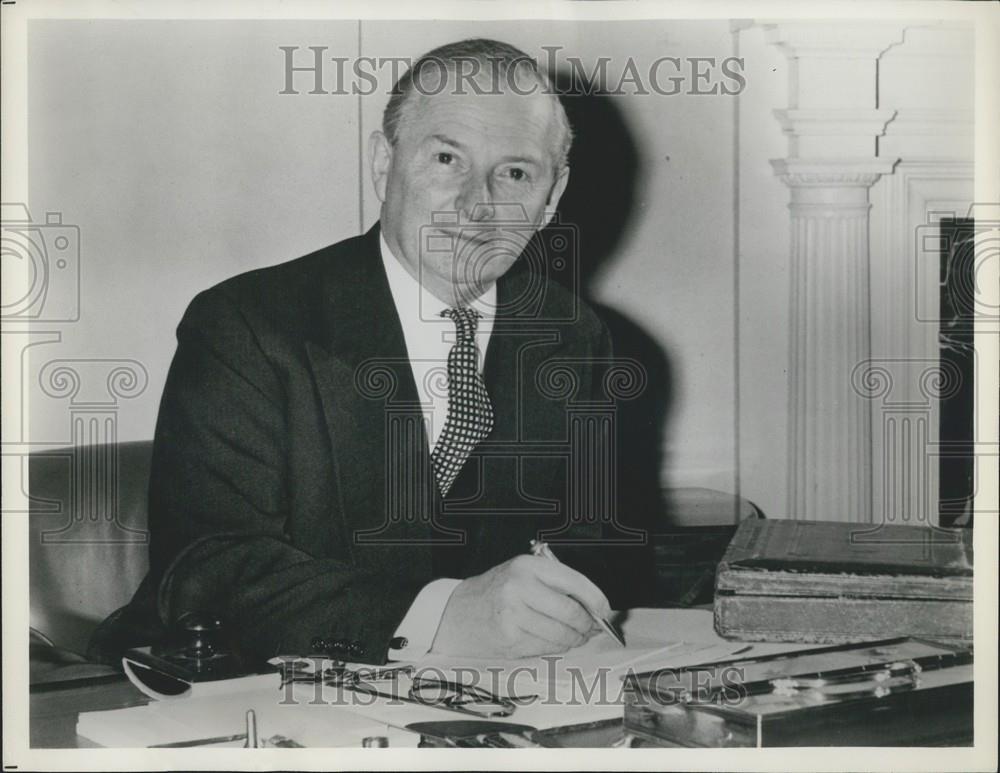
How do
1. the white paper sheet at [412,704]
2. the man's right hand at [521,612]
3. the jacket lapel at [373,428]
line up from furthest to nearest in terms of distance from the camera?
the jacket lapel at [373,428], the man's right hand at [521,612], the white paper sheet at [412,704]

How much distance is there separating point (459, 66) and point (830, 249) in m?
0.59

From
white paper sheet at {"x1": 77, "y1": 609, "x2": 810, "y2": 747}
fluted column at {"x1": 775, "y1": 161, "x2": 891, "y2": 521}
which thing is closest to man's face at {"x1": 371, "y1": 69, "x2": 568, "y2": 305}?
fluted column at {"x1": 775, "y1": 161, "x2": 891, "y2": 521}

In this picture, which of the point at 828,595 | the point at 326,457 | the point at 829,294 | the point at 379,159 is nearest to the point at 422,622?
the point at 326,457

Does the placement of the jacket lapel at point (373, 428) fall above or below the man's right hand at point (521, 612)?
above

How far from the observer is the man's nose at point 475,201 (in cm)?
156

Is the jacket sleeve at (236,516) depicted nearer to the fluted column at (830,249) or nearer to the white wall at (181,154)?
the white wall at (181,154)

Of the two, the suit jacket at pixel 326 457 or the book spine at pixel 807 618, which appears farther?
the suit jacket at pixel 326 457

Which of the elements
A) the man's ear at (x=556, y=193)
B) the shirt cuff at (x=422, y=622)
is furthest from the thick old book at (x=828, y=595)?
the man's ear at (x=556, y=193)

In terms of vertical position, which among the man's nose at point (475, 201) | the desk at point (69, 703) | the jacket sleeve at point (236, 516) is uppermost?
the man's nose at point (475, 201)

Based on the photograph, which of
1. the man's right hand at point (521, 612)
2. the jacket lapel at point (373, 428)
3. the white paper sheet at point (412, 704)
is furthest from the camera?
the jacket lapel at point (373, 428)

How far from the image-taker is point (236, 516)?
1532 mm

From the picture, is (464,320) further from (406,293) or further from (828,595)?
(828,595)

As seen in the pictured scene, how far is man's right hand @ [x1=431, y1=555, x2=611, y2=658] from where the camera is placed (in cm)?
145

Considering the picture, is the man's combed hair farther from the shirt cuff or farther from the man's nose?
the shirt cuff
